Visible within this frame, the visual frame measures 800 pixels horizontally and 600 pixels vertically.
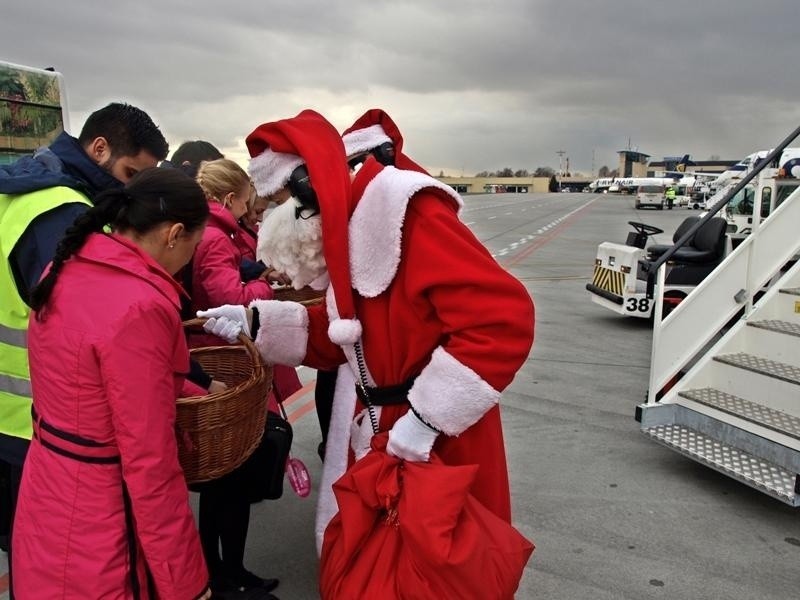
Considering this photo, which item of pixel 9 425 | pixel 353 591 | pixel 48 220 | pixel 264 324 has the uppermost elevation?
pixel 48 220

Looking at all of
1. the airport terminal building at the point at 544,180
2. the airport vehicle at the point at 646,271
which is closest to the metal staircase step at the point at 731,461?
the airport vehicle at the point at 646,271

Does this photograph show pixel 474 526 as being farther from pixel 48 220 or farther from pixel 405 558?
pixel 48 220

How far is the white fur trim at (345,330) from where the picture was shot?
6.05 feet

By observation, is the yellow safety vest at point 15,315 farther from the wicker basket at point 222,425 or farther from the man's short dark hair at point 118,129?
the wicker basket at point 222,425

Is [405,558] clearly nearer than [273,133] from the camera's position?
Yes

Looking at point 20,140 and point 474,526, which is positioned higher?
point 20,140

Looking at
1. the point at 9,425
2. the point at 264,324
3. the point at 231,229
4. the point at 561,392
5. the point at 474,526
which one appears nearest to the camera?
the point at 474,526

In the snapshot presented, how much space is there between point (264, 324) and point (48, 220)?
2.44 ft

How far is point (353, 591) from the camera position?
1.70 m

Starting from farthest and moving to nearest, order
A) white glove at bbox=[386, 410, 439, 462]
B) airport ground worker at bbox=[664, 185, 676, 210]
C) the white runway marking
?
airport ground worker at bbox=[664, 185, 676, 210] < the white runway marking < white glove at bbox=[386, 410, 439, 462]

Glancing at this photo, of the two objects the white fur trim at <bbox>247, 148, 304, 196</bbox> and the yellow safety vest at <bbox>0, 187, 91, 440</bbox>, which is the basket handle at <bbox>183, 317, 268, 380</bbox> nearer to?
the white fur trim at <bbox>247, 148, 304, 196</bbox>

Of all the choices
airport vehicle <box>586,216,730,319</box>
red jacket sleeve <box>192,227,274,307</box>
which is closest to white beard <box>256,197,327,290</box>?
red jacket sleeve <box>192,227,274,307</box>

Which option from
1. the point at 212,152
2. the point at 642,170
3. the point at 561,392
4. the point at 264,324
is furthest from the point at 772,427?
the point at 642,170

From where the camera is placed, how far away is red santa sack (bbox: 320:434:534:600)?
1.58m
